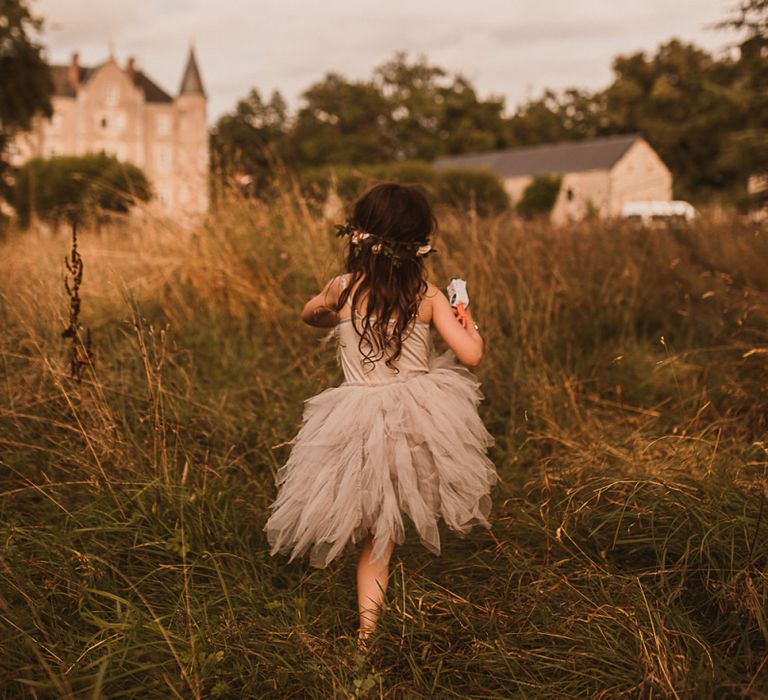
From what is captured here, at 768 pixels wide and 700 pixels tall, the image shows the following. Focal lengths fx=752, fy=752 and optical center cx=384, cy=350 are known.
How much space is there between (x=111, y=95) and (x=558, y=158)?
30982 millimetres

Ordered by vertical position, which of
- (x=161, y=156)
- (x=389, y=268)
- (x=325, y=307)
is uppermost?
(x=161, y=156)

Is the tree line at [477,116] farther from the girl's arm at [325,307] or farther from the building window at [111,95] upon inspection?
the girl's arm at [325,307]

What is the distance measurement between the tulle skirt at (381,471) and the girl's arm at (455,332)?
0.44ft

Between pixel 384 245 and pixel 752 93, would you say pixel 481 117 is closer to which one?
pixel 752 93

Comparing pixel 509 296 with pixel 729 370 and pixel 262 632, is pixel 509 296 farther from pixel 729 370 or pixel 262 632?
pixel 262 632

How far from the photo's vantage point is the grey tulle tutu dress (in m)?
2.26

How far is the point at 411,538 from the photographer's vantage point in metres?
2.83

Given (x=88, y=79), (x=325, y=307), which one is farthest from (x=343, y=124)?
(x=325, y=307)

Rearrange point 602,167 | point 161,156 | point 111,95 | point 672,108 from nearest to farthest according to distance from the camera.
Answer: point 602,167 < point 672,108 < point 111,95 < point 161,156

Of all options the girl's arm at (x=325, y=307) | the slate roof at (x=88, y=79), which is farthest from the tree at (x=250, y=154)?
the slate roof at (x=88, y=79)

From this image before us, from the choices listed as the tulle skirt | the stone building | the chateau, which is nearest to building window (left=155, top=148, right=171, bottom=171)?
the chateau

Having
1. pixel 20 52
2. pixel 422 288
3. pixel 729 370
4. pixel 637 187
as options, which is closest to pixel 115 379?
pixel 422 288

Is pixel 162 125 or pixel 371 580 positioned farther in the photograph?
pixel 162 125

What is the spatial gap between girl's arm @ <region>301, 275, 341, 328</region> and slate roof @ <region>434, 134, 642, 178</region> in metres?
34.5
